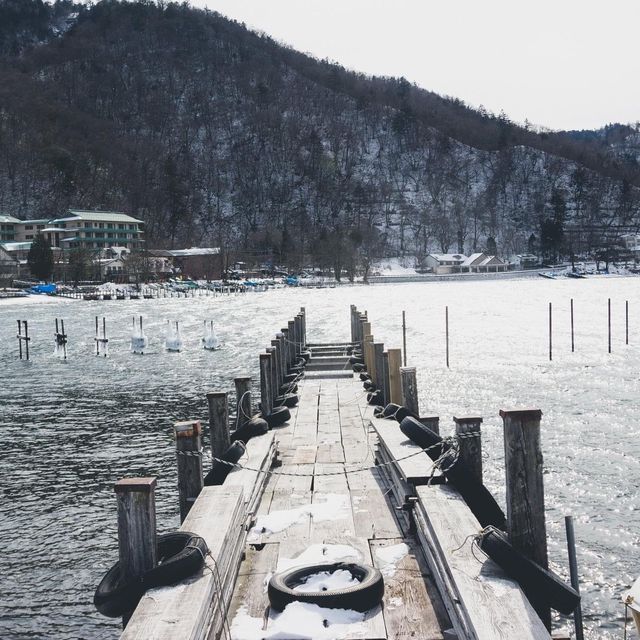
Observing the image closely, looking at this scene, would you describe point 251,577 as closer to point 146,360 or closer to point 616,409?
point 616,409

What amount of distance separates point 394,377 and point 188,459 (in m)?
6.69

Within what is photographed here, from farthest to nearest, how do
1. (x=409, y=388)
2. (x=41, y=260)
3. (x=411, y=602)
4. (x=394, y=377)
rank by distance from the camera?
1. (x=41, y=260)
2. (x=394, y=377)
3. (x=409, y=388)
4. (x=411, y=602)

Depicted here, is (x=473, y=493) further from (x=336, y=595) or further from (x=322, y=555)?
(x=336, y=595)

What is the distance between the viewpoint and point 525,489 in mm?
6551

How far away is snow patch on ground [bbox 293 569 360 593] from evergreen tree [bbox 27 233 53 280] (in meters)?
134

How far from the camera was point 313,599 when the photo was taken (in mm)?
6098

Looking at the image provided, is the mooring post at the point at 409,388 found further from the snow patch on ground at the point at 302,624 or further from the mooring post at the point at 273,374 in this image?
the snow patch on ground at the point at 302,624

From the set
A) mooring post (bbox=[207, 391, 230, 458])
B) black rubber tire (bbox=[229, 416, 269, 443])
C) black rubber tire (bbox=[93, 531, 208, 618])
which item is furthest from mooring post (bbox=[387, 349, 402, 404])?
black rubber tire (bbox=[93, 531, 208, 618])

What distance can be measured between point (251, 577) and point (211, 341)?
43.4 meters

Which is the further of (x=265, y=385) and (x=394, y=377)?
(x=265, y=385)

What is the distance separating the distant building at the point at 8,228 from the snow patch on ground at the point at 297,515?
185 meters

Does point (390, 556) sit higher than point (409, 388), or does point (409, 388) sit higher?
point (409, 388)

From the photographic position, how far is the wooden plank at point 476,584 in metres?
5.12

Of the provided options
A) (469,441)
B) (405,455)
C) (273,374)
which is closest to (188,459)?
(405,455)
